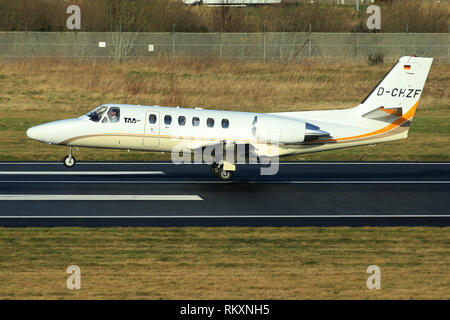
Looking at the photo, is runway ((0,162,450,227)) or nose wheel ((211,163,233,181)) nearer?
runway ((0,162,450,227))

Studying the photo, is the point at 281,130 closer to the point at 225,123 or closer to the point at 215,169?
the point at 225,123

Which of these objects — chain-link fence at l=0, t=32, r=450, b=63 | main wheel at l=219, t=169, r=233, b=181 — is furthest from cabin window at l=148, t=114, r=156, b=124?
chain-link fence at l=0, t=32, r=450, b=63

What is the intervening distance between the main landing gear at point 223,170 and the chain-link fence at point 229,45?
41980 millimetres

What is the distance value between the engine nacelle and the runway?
1.69m

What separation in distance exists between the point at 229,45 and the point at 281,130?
45.1 meters

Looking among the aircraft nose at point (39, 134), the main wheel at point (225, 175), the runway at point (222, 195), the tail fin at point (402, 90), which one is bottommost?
the runway at point (222, 195)

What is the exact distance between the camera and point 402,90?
92.8 ft

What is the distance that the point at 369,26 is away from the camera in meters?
82.0

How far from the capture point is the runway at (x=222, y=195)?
70.5ft

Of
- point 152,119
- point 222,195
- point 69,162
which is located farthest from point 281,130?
point 69,162

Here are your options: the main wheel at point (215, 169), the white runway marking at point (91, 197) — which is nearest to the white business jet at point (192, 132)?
the main wheel at point (215, 169)

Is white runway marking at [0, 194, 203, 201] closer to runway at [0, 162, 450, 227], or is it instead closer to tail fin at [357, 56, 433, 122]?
runway at [0, 162, 450, 227]

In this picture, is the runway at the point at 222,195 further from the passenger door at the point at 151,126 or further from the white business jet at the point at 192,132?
the passenger door at the point at 151,126

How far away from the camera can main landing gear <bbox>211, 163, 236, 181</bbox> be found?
90.8ft
